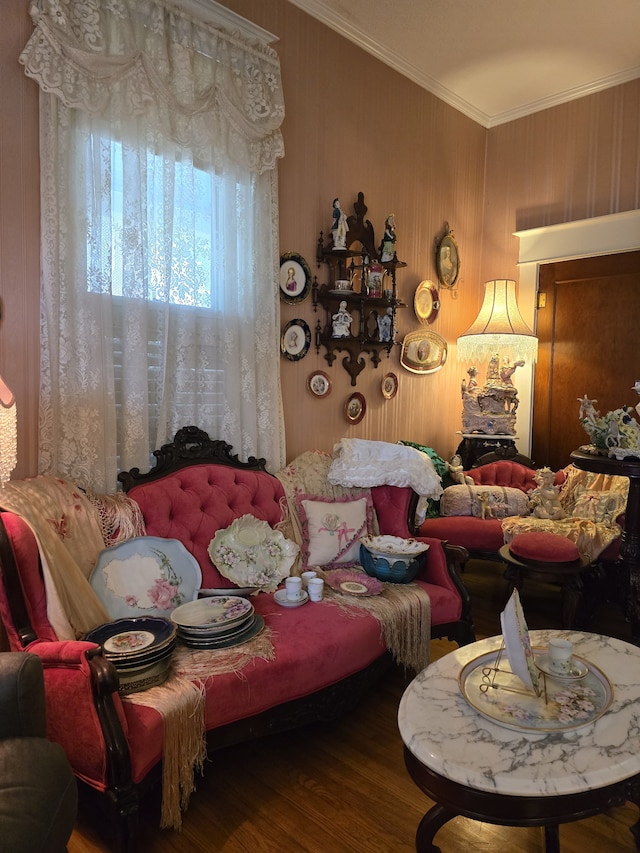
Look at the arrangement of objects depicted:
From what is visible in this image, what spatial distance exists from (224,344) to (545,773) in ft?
6.76

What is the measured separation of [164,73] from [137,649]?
2.22 metres

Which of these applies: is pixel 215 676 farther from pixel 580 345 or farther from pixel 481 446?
pixel 580 345

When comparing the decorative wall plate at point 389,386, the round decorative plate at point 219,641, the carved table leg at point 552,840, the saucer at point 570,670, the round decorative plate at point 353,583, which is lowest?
the carved table leg at point 552,840

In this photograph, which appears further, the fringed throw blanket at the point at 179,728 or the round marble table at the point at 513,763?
the fringed throw blanket at the point at 179,728

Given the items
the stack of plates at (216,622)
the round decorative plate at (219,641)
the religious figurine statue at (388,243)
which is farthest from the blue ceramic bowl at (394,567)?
the religious figurine statue at (388,243)

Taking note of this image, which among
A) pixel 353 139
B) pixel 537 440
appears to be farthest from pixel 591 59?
pixel 537 440

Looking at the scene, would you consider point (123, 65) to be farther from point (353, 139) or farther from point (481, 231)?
point (481, 231)

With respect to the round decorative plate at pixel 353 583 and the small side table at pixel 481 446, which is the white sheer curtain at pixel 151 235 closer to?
the round decorative plate at pixel 353 583

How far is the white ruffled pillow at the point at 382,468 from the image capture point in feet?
9.67

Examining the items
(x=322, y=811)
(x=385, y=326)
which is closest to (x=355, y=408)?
(x=385, y=326)

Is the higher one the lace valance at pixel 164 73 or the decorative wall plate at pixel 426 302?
the lace valance at pixel 164 73

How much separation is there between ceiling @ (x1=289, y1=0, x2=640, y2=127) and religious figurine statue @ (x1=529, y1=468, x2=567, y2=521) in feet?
8.42

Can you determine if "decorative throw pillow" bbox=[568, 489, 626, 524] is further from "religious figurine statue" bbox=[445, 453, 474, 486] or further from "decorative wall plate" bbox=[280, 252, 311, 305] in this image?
"decorative wall plate" bbox=[280, 252, 311, 305]

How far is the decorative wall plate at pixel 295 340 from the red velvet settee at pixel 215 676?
642 millimetres
